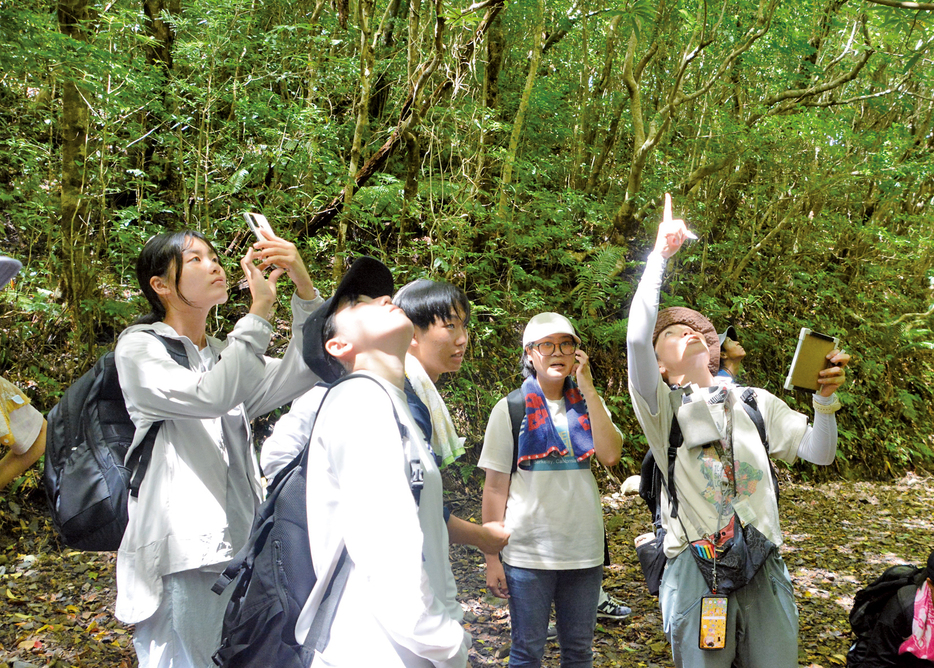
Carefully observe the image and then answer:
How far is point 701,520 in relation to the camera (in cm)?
253

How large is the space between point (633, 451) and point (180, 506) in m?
6.48

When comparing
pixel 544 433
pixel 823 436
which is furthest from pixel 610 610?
pixel 823 436

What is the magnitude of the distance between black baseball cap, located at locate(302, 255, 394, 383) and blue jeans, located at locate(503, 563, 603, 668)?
1.42 m

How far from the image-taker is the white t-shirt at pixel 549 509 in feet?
8.99

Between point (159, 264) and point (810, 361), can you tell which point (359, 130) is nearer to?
point (159, 264)

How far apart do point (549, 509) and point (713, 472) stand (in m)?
0.67

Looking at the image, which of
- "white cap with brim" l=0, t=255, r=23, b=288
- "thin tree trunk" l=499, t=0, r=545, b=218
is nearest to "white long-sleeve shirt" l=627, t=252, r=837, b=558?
"white cap with brim" l=0, t=255, r=23, b=288

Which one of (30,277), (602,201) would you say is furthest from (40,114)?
(602,201)

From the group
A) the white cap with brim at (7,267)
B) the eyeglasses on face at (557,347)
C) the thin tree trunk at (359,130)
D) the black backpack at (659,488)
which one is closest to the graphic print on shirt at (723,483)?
the black backpack at (659,488)

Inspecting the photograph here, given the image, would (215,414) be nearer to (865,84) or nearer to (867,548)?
(867,548)

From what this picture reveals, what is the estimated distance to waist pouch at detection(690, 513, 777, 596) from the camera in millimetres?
2404

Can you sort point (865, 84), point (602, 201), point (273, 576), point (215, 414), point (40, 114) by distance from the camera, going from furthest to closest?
point (865, 84)
point (602, 201)
point (40, 114)
point (215, 414)
point (273, 576)

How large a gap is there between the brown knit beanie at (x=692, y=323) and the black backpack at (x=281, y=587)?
5.52 feet

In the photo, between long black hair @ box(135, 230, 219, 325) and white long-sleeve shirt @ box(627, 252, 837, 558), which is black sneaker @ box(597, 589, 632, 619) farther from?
long black hair @ box(135, 230, 219, 325)
